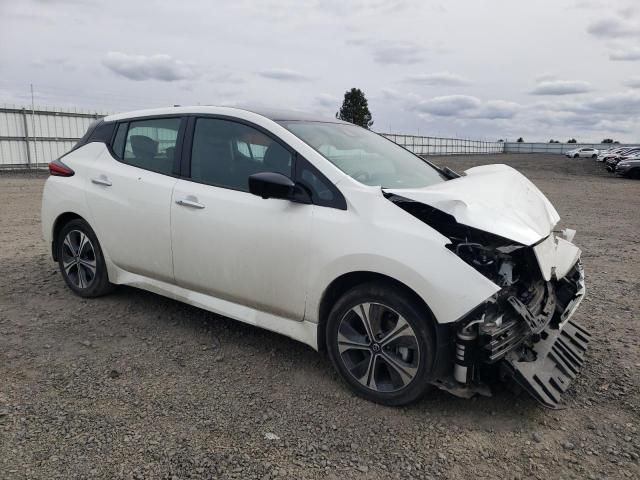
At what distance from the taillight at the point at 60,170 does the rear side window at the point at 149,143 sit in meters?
0.54

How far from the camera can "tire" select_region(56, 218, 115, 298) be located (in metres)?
4.60

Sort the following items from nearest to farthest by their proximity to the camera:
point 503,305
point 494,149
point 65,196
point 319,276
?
point 503,305 < point 319,276 < point 65,196 < point 494,149

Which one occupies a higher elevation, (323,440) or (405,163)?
(405,163)

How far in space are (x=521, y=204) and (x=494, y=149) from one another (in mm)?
89173

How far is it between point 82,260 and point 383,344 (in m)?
3.06

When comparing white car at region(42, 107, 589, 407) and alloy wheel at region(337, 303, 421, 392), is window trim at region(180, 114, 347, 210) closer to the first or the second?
white car at region(42, 107, 589, 407)

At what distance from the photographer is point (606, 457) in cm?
269

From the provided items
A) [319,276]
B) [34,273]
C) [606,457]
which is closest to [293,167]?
[319,276]

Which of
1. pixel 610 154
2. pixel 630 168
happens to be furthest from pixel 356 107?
pixel 630 168

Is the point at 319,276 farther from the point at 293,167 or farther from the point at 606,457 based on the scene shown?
the point at 606,457

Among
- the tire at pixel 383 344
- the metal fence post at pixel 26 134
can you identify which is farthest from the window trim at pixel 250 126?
the metal fence post at pixel 26 134

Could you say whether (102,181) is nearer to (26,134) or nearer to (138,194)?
(138,194)

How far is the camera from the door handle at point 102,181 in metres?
4.35

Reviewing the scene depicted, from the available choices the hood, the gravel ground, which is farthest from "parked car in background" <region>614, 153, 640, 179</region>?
the hood
